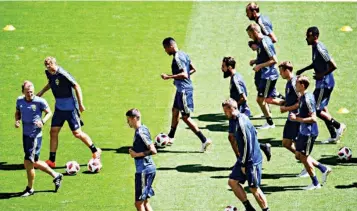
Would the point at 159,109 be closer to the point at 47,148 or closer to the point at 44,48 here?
the point at 47,148

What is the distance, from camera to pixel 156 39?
1085 inches

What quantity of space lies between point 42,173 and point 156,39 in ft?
26.8

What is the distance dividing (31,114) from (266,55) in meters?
5.54

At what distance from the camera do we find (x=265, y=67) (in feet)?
72.6

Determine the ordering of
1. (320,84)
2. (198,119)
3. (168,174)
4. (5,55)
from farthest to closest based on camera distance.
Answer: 1. (5,55)
2. (198,119)
3. (320,84)
4. (168,174)

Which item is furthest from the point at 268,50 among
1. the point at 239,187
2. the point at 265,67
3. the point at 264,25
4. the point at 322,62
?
the point at 239,187

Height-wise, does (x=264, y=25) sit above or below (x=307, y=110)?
above

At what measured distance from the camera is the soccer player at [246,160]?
17359 millimetres

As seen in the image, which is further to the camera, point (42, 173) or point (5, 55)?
point (5, 55)

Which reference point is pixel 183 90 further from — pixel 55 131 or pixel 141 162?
pixel 141 162

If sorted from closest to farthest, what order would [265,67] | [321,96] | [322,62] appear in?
[322,62]
[321,96]
[265,67]

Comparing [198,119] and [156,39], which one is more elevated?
[156,39]

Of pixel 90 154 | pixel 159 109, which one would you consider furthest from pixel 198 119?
pixel 90 154

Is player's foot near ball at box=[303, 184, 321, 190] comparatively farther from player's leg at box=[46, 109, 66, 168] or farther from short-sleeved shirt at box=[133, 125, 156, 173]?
player's leg at box=[46, 109, 66, 168]
